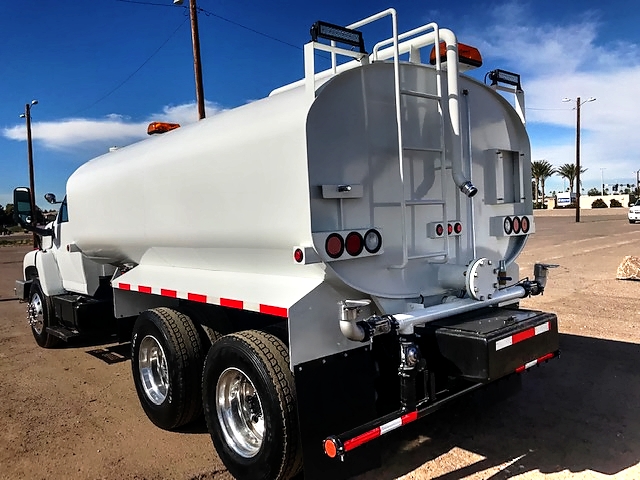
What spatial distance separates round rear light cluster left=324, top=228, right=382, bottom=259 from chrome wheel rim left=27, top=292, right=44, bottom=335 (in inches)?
237

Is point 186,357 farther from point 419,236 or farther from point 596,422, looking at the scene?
point 596,422

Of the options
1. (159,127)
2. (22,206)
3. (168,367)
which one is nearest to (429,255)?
(168,367)

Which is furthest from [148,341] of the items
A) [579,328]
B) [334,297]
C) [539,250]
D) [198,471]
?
[539,250]

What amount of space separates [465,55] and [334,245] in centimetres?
187

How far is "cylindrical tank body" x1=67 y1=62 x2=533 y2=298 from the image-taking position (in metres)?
3.38

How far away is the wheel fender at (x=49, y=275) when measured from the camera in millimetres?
7516

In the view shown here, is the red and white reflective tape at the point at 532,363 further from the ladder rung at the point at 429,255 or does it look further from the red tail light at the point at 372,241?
the red tail light at the point at 372,241

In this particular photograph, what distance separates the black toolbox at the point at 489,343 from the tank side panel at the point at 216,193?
3.49 feet

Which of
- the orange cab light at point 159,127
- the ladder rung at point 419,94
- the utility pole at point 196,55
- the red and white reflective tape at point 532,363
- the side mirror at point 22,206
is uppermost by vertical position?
the utility pole at point 196,55

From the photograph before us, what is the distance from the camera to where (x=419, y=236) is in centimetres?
389

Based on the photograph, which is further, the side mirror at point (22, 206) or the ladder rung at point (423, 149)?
the side mirror at point (22, 206)

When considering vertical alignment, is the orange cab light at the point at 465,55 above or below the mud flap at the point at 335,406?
above

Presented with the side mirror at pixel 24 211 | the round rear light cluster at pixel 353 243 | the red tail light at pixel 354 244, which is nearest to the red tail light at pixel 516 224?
the round rear light cluster at pixel 353 243

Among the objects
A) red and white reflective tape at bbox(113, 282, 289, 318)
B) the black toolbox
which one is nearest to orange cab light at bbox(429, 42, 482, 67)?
Answer: the black toolbox
